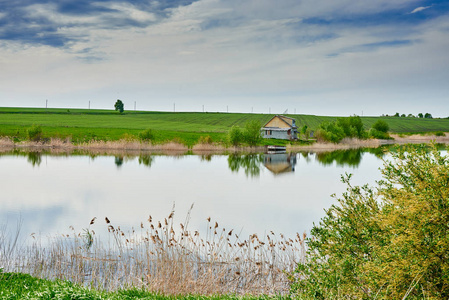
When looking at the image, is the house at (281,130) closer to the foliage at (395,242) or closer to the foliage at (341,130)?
the foliage at (341,130)

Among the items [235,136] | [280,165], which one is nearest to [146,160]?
[280,165]

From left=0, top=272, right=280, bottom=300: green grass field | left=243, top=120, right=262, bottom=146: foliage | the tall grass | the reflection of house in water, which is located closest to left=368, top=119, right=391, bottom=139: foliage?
left=243, top=120, right=262, bottom=146: foliage

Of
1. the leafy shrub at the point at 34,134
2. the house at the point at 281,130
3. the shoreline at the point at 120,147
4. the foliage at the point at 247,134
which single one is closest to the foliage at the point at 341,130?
the house at the point at 281,130

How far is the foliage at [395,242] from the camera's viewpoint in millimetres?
6262

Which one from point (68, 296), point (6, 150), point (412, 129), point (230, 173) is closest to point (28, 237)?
point (68, 296)

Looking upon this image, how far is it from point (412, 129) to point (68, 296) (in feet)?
530

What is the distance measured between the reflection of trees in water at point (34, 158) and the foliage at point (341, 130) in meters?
58.2

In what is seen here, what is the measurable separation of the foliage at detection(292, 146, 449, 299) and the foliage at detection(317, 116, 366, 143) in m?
81.8

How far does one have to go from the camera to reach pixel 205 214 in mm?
23016

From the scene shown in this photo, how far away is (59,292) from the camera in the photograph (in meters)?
7.21

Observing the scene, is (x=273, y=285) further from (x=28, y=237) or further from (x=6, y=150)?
(x=6, y=150)

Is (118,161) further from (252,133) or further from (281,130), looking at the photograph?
(281,130)

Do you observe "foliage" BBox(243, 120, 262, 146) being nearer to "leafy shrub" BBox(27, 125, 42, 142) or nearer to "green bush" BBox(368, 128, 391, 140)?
"leafy shrub" BBox(27, 125, 42, 142)

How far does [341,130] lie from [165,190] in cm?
6782
